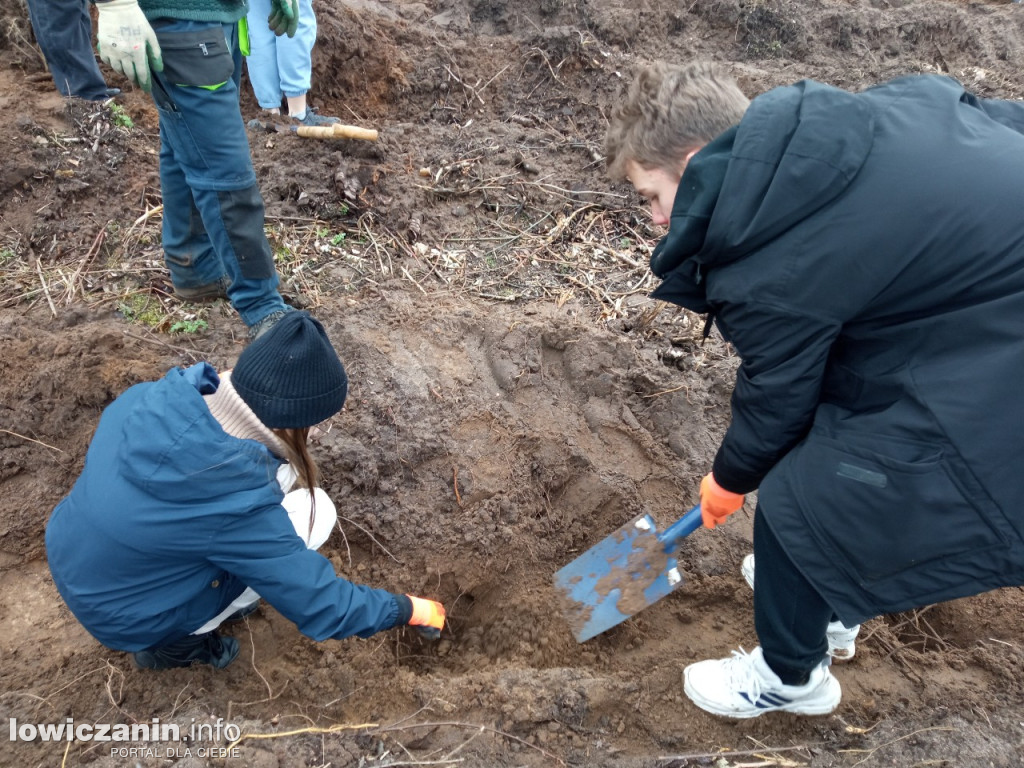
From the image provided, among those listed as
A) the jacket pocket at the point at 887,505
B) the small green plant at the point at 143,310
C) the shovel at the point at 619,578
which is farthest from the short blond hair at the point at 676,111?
the small green plant at the point at 143,310

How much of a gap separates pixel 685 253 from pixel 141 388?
1.37 metres

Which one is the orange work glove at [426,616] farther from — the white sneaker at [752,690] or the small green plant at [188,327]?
the small green plant at [188,327]

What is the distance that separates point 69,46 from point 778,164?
15.5 feet

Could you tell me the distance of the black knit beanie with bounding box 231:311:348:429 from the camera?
1538 millimetres

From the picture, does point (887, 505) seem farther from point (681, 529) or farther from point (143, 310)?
point (143, 310)

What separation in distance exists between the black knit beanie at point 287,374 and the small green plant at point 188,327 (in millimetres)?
1744

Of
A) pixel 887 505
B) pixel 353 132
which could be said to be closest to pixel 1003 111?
pixel 887 505

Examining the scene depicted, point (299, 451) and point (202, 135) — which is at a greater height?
point (202, 135)

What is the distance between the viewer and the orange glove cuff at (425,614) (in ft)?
6.67

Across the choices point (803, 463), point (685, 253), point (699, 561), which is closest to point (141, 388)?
point (685, 253)

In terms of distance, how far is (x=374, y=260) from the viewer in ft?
12.1

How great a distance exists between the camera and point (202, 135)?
269cm

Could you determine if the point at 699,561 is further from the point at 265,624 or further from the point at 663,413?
the point at 265,624

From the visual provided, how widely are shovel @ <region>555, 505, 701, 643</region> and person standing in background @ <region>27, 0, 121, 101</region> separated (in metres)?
4.34
